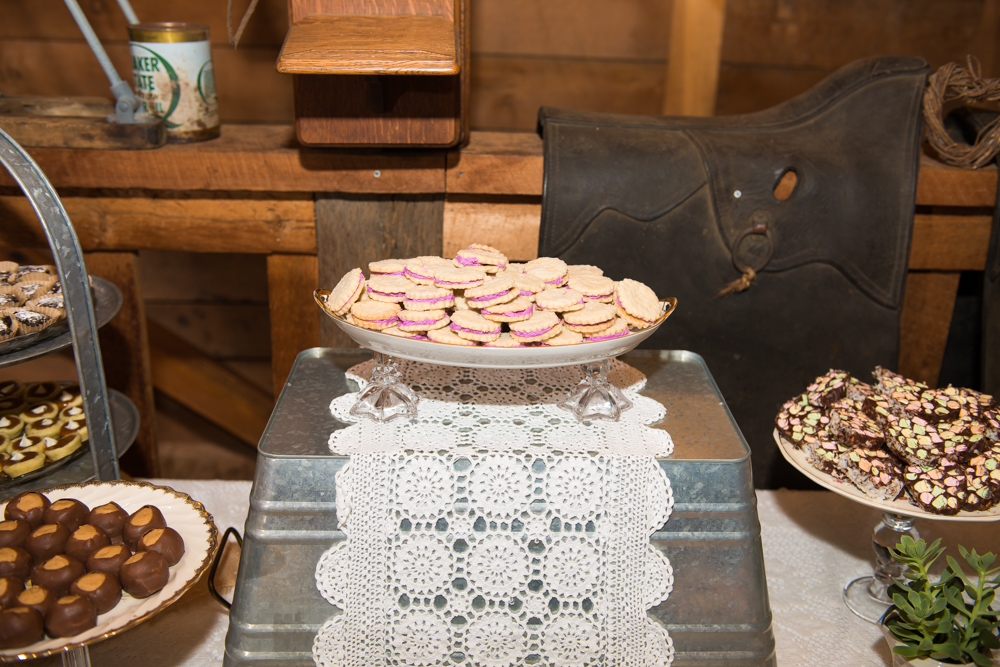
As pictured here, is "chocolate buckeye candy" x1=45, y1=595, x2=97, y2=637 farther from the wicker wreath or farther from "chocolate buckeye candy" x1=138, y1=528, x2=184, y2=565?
the wicker wreath

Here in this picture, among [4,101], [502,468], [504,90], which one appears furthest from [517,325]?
[504,90]

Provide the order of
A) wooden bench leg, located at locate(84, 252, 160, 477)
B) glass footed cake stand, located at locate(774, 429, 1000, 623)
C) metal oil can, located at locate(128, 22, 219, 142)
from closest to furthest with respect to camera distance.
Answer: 1. glass footed cake stand, located at locate(774, 429, 1000, 623)
2. metal oil can, located at locate(128, 22, 219, 142)
3. wooden bench leg, located at locate(84, 252, 160, 477)

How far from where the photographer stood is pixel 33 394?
1.20 metres

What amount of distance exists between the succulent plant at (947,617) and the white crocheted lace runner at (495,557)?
0.84ft

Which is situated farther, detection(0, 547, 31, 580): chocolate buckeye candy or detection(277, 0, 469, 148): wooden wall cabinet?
detection(277, 0, 469, 148): wooden wall cabinet

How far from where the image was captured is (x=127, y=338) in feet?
5.18

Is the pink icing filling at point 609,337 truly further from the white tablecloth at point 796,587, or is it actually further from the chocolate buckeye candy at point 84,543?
the chocolate buckeye candy at point 84,543

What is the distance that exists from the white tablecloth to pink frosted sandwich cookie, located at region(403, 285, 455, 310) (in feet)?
1.13

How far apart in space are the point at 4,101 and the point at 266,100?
852mm

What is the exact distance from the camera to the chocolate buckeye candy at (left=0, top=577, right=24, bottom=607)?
0.72m

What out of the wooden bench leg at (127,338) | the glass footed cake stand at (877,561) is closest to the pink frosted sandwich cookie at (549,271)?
the glass footed cake stand at (877,561)

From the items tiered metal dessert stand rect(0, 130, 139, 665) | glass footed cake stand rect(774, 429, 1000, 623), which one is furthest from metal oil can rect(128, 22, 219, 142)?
glass footed cake stand rect(774, 429, 1000, 623)

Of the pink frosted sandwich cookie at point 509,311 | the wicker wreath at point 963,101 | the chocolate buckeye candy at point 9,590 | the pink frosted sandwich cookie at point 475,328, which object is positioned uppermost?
the wicker wreath at point 963,101

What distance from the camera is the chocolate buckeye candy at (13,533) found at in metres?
0.79
